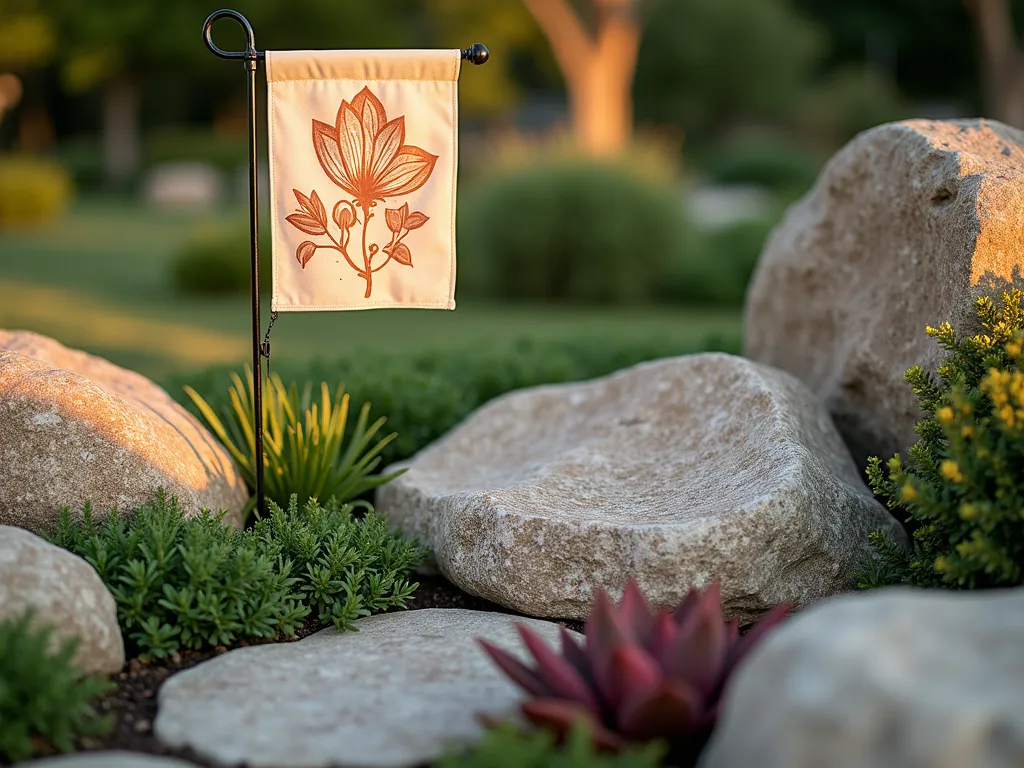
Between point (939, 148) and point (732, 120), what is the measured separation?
39180 millimetres

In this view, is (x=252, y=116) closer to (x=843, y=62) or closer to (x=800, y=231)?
(x=800, y=231)

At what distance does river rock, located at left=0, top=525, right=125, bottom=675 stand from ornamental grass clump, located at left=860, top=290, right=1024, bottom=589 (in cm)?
244

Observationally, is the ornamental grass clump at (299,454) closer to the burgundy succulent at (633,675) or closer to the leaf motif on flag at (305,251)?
the leaf motif on flag at (305,251)

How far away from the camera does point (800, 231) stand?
18.4 feet

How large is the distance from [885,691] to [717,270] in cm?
1157

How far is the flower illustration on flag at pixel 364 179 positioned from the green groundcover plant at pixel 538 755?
230 cm

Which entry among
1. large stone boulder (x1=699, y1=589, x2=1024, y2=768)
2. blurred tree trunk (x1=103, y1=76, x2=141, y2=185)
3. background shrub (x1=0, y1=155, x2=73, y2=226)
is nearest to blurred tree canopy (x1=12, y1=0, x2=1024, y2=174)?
blurred tree trunk (x1=103, y1=76, x2=141, y2=185)

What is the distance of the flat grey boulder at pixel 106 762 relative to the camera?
8.85 feet

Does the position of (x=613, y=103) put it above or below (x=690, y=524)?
above

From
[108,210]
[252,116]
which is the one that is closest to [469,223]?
[252,116]

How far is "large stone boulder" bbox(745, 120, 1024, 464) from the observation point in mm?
4203

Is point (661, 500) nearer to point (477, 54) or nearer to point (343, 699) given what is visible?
point (343, 699)

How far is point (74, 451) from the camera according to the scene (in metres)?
4.07

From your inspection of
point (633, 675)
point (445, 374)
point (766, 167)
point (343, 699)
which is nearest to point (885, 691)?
point (633, 675)
